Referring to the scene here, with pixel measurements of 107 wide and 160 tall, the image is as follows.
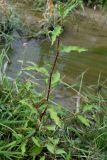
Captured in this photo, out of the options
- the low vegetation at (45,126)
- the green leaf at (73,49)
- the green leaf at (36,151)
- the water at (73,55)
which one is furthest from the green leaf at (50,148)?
the water at (73,55)

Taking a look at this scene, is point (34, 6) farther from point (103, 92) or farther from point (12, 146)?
point (12, 146)

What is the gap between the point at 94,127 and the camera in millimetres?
3002

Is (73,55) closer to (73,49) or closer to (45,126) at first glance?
(45,126)

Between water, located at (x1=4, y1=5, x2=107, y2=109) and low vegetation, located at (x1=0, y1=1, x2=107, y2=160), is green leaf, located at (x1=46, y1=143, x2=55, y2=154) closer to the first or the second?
low vegetation, located at (x1=0, y1=1, x2=107, y2=160)

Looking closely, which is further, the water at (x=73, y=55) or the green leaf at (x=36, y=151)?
the water at (x=73, y=55)

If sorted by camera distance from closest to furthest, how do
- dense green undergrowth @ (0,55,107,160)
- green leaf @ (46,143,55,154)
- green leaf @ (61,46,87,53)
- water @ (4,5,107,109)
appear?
green leaf @ (61,46,87,53)
green leaf @ (46,143,55,154)
dense green undergrowth @ (0,55,107,160)
water @ (4,5,107,109)

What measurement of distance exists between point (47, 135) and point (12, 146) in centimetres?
29

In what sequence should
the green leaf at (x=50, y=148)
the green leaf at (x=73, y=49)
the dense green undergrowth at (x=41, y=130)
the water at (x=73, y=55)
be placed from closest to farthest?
the green leaf at (x=73, y=49) → the green leaf at (x=50, y=148) → the dense green undergrowth at (x=41, y=130) → the water at (x=73, y=55)

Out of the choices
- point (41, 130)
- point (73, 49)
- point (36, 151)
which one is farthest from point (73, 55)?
point (73, 49)

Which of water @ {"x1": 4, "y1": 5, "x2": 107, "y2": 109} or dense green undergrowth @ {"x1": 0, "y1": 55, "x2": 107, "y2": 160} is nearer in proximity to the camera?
dense green undergrowth @ {"x1": 0, "y1": 55, "x2": 107, "y2": 160}

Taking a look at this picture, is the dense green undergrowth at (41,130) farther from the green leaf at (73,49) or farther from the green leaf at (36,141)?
the green leaf at (73,49)

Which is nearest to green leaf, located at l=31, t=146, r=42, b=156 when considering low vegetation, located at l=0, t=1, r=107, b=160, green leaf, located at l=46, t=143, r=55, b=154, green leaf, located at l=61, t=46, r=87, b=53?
Result: low vegetation, located at l=0, t=1, r=107, b=160

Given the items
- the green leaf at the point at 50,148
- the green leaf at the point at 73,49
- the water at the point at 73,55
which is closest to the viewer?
the green leaf at the point at 73,49

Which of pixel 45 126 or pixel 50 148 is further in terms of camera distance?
pixel 45 126
